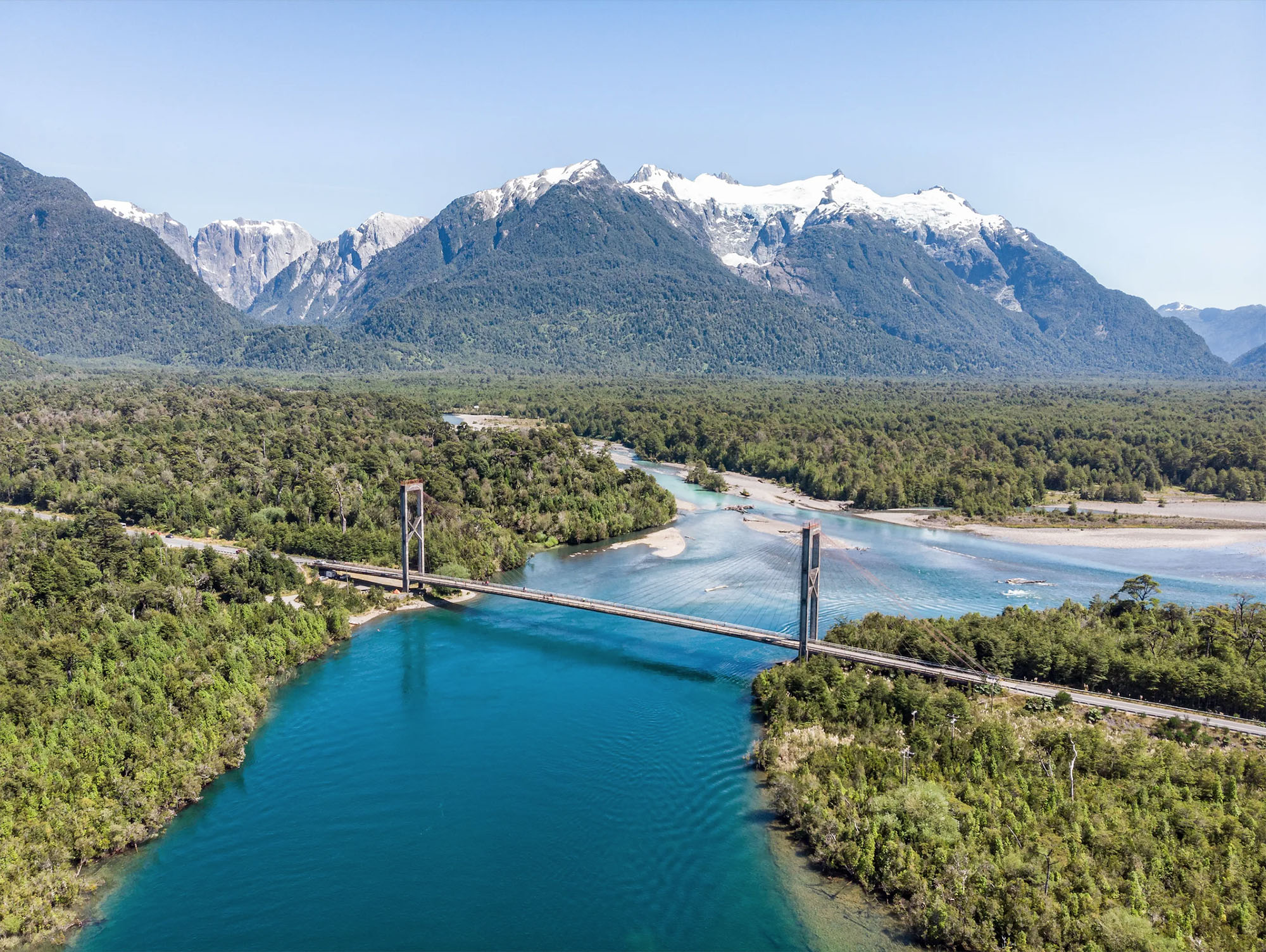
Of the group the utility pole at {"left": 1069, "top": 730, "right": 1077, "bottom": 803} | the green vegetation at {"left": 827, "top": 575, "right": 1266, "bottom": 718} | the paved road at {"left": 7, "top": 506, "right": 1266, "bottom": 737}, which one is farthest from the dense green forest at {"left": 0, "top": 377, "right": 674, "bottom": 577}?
the utility pole at {"left": 1069, "top": 730, "right": 1077, "bottom": 803}

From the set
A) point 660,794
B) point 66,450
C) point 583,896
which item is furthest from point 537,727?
point 66,450

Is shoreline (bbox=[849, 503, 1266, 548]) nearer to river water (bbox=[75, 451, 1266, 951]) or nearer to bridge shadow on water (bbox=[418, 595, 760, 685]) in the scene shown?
river water (bbox=[75, 451, 1266, 951])

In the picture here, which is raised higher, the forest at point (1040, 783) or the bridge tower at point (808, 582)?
the bridge tower at point (808, 582)

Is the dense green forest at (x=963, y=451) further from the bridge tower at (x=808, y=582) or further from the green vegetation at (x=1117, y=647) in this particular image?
the bridge tower at (x=808, y=582)

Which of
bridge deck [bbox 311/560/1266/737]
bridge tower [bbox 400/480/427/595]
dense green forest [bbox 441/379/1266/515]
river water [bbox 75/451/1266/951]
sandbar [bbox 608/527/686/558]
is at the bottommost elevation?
river water [bbox 75/451/1266/951]

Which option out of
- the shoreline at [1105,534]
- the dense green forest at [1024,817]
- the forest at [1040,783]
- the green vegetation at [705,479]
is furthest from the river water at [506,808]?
the green vegetation at [705,479]
